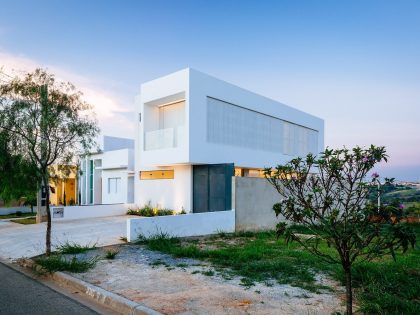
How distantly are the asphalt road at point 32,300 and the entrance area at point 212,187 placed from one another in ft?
30.2

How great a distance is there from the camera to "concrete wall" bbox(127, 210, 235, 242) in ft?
36.5

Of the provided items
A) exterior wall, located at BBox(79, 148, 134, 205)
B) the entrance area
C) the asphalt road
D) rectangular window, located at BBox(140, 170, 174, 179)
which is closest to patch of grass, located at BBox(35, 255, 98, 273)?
the asphalt road

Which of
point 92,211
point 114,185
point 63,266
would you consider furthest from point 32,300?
point 114,185

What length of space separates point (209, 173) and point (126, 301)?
11.3 meters

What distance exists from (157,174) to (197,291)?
13752 mm

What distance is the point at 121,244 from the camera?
10555mm

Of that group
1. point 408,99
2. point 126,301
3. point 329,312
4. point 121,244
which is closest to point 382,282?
point 329,312

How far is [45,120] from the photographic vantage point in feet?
29.3

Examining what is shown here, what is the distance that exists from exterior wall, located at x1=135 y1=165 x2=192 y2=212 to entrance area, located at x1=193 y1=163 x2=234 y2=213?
1.44 feet

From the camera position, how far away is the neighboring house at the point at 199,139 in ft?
52.0

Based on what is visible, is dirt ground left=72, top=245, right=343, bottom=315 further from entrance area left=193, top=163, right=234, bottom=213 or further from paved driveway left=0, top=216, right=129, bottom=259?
entrance area left=193, top=163, right=234, bottom=213

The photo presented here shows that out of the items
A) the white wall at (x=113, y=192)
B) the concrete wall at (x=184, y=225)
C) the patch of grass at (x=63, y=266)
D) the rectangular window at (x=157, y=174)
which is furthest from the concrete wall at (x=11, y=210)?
the patch of grass at (x=63, y=266)

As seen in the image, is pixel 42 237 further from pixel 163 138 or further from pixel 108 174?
pixel 108 174

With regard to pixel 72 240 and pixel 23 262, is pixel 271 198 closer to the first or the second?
pixel 72 240
